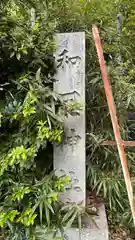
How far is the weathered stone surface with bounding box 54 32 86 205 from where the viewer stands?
1708mm

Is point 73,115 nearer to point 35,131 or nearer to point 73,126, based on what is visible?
point 73,126

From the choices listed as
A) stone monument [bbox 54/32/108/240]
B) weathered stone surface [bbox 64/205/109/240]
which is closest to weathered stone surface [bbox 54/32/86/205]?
stone monument [bbox 54/32/108/240]

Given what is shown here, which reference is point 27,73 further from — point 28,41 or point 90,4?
point 90,4

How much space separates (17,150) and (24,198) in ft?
1.38

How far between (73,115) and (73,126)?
0.29 ft

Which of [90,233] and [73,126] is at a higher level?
[73,126]

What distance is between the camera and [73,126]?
5.76 feet

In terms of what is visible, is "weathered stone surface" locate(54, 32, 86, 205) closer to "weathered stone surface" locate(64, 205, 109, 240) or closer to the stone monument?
the stone monument

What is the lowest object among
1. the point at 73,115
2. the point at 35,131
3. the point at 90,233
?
the point at 90,233

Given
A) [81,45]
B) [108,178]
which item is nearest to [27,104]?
[81,45]

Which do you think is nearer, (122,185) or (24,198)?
(24,198)

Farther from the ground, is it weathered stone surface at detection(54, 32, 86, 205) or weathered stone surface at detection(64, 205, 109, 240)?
weathered stone surface at detection(54, 32, 86, 205)

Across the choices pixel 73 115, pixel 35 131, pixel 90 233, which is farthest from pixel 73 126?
pixel 90 233

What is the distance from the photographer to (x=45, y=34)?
1.77m
